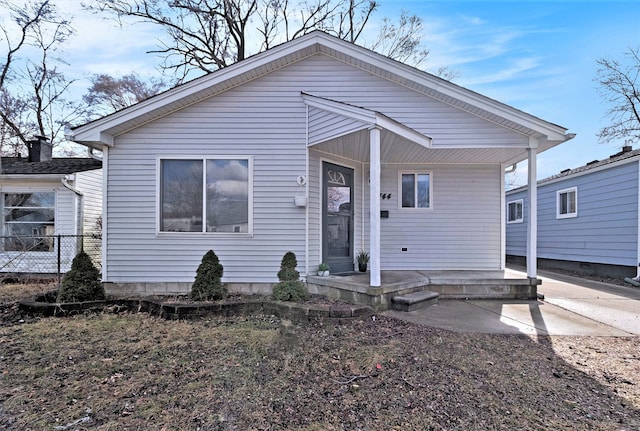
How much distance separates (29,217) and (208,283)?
6.68 metres

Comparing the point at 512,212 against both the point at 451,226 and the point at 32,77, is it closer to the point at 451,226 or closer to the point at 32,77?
the point at 451,226

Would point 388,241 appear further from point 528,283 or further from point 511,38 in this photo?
point 511,38

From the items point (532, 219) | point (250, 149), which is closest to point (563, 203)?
point (532, 219)

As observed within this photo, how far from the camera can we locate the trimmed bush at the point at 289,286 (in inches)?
199

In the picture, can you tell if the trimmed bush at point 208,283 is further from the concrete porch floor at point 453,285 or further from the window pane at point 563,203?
the window pane at point 563,203

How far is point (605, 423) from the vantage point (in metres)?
2.17

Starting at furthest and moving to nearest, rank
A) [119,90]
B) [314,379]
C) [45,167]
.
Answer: [119,90]
[45,167]
[314,379]

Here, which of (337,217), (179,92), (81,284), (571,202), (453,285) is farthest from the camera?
(571,202)

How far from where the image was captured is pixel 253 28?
1359cm

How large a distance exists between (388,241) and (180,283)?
4.45 meters

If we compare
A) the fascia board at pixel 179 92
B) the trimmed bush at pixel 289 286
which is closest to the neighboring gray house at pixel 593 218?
the trimmed bush at pixel 289 286

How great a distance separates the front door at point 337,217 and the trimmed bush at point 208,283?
6.64 ft

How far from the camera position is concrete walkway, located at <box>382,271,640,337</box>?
4078 millimetres

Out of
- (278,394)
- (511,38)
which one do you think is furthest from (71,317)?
(511,38)
